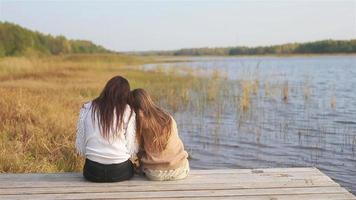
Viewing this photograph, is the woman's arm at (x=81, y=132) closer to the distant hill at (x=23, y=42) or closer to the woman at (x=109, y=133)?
the woman at (x=109, y=133)

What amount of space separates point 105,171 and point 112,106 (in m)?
0.58

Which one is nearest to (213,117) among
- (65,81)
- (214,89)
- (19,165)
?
(214,89)

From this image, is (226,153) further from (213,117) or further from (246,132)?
(213,117)

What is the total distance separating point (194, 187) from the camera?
15.0 ft

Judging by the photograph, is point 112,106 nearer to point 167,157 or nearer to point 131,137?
point 131,137

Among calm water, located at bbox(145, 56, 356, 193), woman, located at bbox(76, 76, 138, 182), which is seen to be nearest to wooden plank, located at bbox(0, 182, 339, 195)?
woman, located at bbox(76, 76, 138, 182)

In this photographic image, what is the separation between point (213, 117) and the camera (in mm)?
13305

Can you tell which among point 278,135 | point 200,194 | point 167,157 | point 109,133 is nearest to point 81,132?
point 109,133

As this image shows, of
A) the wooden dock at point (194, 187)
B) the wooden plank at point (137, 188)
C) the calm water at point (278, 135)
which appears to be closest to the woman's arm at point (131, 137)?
the wooden dock at point (194, 187)

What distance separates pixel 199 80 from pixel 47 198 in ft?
57.3

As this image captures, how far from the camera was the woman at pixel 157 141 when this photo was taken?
469cm

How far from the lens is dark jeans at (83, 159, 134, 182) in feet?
15.2

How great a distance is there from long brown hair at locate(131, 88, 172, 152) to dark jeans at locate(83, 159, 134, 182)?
31 cm

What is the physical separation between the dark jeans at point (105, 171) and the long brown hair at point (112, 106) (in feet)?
0.91
